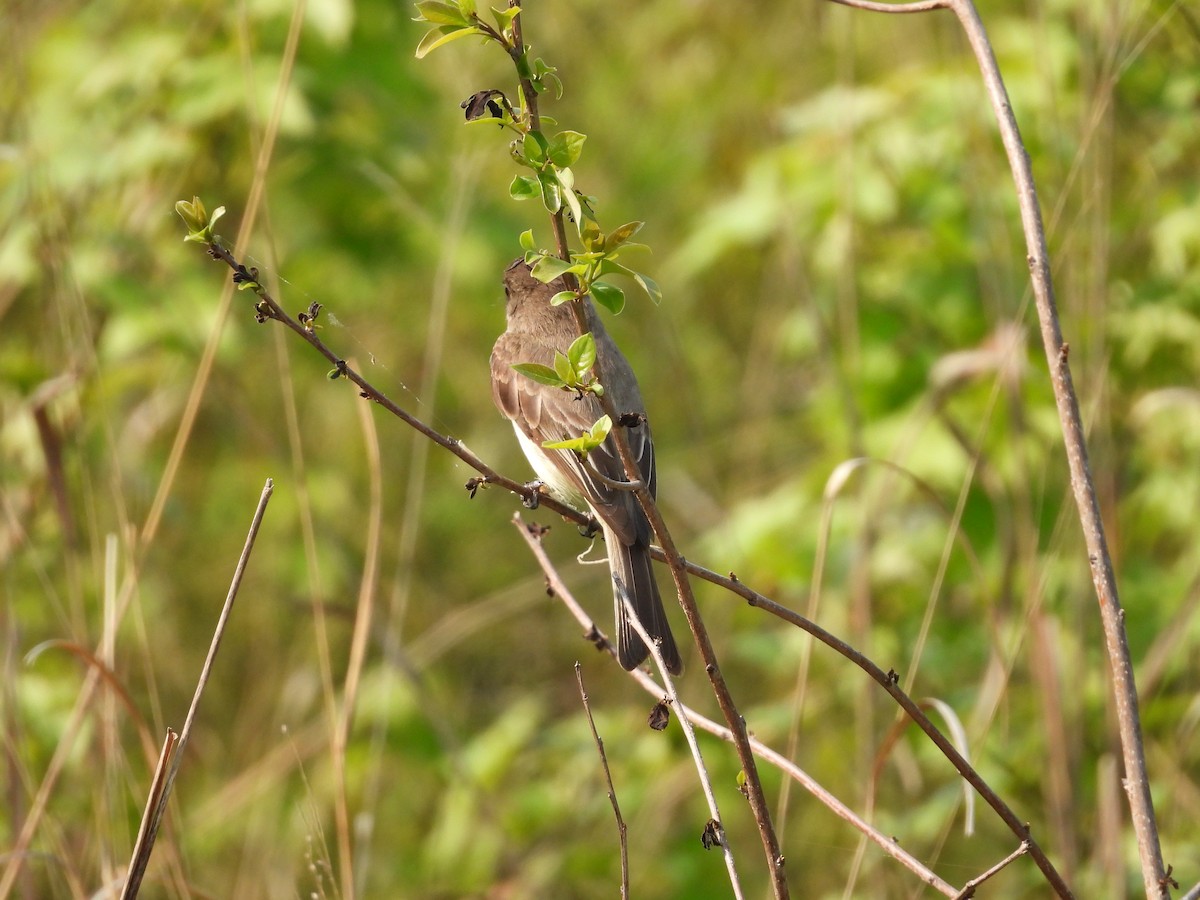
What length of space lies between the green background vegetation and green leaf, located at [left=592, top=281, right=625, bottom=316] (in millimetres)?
1248

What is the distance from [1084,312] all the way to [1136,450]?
52.3 inches

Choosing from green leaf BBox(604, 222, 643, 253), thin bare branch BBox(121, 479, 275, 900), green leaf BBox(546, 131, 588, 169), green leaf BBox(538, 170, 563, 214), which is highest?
green leaf BBox(546, 131, 588, 169)

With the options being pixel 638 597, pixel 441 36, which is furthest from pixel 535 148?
pixel 638 597

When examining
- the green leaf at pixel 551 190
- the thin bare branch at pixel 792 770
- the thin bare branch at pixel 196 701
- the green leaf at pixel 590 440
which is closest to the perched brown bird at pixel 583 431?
the thin bare branch at pixel 792 770

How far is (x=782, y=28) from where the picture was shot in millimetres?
8945

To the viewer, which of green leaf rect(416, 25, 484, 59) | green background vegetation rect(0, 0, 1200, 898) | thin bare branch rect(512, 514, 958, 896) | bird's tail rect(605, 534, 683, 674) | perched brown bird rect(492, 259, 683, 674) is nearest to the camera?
green leaf rect(416, 25, 484, 59)

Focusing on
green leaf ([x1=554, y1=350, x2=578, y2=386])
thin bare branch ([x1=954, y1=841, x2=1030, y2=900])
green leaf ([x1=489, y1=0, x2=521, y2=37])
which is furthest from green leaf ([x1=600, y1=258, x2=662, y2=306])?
thin bare branch ([x1=954, y1=841, x2=1030, y2=900])

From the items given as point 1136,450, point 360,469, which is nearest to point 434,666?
point 360,469

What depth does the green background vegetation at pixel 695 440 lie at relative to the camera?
3.35 meters

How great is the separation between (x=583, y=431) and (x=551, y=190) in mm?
1804

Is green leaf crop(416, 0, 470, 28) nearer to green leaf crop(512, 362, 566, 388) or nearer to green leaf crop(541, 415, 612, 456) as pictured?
green leaf crop(512, 362, 566, 388)

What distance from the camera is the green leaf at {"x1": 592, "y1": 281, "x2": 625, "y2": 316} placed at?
1.77m

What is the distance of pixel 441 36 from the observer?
1799mm

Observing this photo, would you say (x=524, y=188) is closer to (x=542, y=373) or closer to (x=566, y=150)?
(x=566, y=150)
